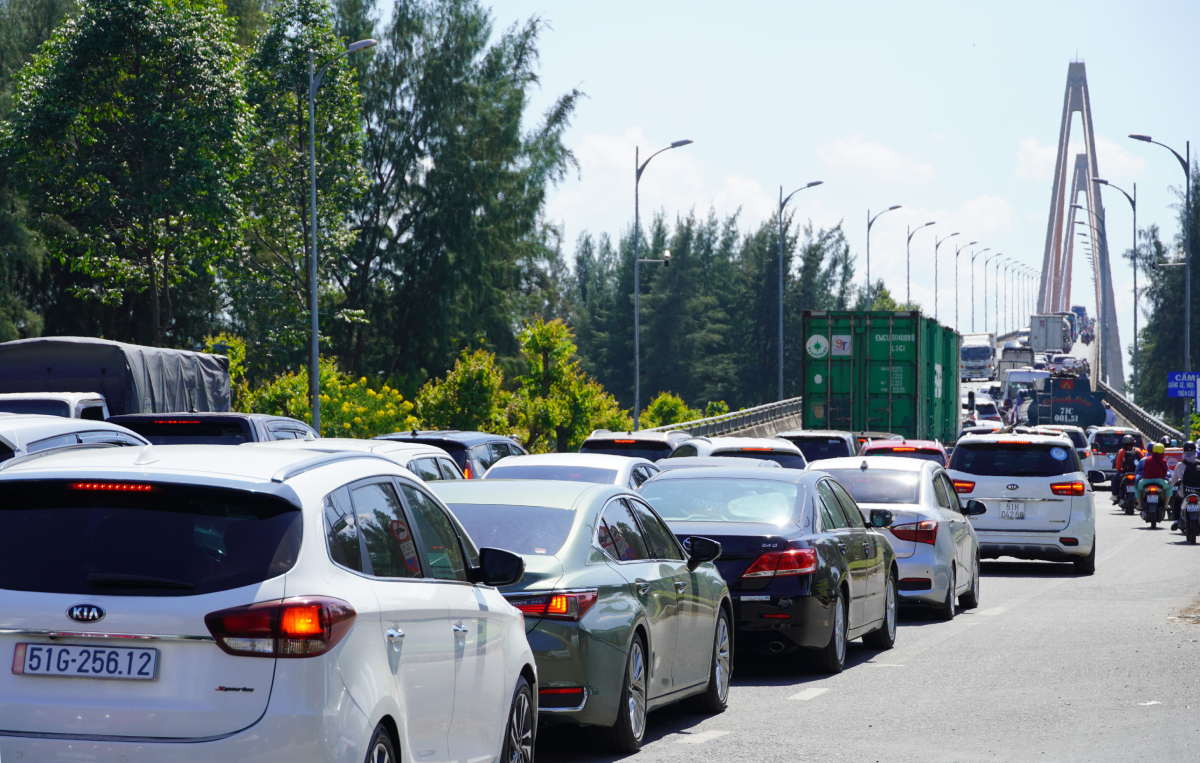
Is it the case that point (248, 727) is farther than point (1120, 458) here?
No

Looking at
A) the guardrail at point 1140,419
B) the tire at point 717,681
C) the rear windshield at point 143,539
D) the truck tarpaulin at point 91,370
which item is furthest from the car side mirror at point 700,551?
the guardrail at point 1140,419

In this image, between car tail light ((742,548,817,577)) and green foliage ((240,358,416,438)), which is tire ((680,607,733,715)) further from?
green foliage ((240,358,416,438))

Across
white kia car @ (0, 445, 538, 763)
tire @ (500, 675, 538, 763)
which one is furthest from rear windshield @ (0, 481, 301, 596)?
tire @ (500, 675, 538, 763)

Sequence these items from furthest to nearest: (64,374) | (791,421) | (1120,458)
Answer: (791,421) → (1120,458) → (64,374)

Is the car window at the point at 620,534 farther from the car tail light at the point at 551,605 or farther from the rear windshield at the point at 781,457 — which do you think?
the rear windshield at the point at 781,457

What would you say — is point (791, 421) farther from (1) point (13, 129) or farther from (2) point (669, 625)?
(2) point (669, 625)

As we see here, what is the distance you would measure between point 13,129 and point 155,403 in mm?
20458

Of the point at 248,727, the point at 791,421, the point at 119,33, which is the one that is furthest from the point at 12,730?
the point at 791,421

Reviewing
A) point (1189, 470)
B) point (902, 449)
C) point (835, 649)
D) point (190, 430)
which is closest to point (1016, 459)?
point (902, 449)

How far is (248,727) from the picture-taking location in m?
4.38

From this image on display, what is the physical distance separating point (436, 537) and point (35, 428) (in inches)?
236


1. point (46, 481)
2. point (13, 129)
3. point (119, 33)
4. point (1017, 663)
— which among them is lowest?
point (1017, 663)

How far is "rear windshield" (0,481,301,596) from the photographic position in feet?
14.8

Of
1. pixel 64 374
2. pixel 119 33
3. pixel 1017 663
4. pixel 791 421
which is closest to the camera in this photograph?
pixel 1017 663
